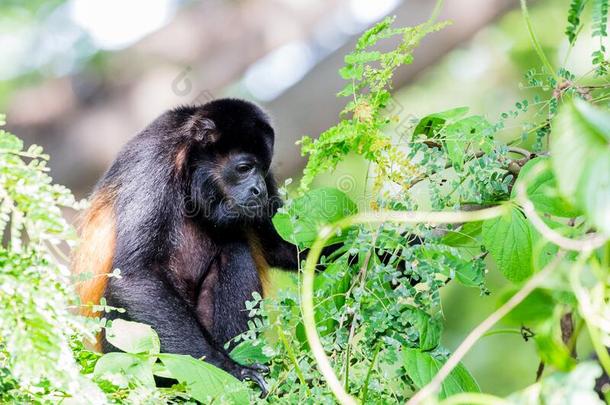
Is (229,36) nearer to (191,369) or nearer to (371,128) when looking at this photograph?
(371,128)

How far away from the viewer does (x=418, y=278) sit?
11.6 ft

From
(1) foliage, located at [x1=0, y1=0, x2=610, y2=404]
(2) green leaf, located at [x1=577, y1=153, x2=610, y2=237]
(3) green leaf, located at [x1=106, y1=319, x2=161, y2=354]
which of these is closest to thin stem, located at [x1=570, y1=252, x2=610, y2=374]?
(1) foliage, located at [x1=0, y1=0, x2=610, y2=404]

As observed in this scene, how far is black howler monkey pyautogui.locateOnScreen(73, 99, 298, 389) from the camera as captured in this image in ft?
17.3

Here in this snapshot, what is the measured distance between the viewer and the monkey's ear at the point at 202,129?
6.07 m

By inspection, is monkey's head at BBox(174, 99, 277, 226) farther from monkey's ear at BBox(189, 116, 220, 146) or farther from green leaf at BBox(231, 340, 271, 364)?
green leaf at BBox(231, 340, 271, 364)

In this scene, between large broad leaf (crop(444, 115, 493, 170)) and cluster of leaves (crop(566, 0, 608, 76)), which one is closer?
cluster of leaves (crop(566, 0, 608, 76))

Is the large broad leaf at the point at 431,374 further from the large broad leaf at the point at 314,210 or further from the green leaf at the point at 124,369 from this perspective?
the green leaf at the point at 124,369

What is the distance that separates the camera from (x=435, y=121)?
3.96 m

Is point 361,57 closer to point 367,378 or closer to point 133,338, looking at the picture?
point 367,378

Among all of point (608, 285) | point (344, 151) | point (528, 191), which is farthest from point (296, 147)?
point (608, 285)

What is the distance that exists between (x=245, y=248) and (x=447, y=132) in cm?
258

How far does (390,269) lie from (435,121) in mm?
859

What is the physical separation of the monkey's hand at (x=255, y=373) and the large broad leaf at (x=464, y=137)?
162 centimetres

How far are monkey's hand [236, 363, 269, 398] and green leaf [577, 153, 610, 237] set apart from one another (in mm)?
2988
